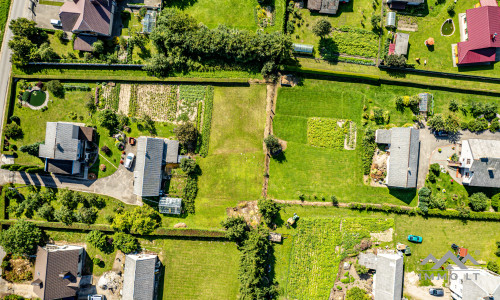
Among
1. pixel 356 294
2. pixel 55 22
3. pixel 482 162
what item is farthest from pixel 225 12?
pixel 356 294

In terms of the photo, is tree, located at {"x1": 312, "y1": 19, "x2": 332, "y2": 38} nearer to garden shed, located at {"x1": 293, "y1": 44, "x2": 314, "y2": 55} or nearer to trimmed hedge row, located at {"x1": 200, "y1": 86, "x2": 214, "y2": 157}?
garden shed, located at {"x1": 293, "y1": 44, "x2": 314, "y2": 55}

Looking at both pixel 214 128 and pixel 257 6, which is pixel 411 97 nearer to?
pixel 257 6

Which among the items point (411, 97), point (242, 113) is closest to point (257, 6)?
point (242, 113)

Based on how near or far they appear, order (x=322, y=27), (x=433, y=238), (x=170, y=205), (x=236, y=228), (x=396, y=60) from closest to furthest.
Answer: (x=236, y=228), (x=322, y=27), (x=170, y=205), (x=396, y=60), (x=433, y=238)

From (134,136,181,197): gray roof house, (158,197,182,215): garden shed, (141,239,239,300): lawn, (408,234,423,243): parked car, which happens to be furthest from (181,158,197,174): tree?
(408,234,423,243): parked car

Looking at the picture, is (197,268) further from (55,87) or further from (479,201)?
(479,201)

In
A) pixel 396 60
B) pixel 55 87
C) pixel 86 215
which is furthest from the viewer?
pixel 55 87
